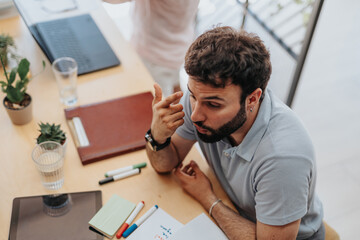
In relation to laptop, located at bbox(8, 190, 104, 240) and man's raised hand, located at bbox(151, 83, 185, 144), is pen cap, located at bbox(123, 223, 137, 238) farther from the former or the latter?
man's raised hand, located at bbox(151, 83, 185, 144)

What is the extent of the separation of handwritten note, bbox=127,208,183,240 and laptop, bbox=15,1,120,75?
0.76 m

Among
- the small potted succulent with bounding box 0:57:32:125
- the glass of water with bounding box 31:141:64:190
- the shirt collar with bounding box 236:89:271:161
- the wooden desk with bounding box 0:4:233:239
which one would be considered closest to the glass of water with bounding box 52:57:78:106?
the wooden desk with bounding box 0:4:233:239

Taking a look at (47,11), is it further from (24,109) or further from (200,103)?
(200,103)

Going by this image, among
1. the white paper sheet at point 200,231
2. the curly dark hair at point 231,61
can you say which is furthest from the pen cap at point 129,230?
the curly dark hair at point 231,61

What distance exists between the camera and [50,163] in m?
1.29

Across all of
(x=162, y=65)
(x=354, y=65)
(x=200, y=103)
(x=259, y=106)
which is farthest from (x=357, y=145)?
(x=200, y=103)

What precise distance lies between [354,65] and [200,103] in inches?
86.6

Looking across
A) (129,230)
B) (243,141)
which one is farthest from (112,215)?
(243,141)

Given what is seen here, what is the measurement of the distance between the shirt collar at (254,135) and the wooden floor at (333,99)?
24.5 inches

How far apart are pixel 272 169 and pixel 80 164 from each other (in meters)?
0.64

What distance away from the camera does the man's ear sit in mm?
1109

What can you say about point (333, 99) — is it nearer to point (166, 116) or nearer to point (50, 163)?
point (166, 116)

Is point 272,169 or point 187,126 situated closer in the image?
point 272,169

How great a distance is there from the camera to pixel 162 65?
1.97m
